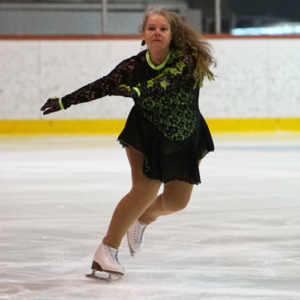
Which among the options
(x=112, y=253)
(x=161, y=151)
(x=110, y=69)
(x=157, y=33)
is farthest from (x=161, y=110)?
(x=110, y=69)

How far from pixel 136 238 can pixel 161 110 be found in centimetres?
53

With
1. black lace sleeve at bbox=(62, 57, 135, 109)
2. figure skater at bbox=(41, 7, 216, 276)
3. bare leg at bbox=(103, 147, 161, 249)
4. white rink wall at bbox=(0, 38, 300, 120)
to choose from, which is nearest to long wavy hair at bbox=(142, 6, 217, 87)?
figure skater at bbox=(41, 7, 216, 276)

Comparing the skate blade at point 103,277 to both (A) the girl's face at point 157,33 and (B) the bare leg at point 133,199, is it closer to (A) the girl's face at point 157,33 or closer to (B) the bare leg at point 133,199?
(B) the bare leg at point 133,199

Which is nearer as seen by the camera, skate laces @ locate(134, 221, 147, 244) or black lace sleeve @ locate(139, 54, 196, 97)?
black lace sleeve @ locate(139, 54, 196, 97)

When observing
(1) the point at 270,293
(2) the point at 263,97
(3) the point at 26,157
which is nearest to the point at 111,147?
(3) the point at 26,157

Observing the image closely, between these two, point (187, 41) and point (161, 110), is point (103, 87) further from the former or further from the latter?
point (187, 41)

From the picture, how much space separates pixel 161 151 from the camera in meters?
1.87

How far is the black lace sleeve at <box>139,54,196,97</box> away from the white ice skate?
1.72ft

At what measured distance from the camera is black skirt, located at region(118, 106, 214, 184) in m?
1.86

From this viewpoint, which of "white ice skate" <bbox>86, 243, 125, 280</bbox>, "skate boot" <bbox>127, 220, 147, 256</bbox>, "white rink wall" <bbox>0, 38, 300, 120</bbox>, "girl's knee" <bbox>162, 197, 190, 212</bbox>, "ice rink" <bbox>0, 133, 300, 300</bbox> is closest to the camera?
"ice rink" <bbox>0, 133, 300, 300</bbox>

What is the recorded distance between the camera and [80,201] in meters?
3.29

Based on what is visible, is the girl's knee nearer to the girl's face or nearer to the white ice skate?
the white ice skate

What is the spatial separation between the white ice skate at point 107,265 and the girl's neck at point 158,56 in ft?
2.06

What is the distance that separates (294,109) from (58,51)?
3483 mm
